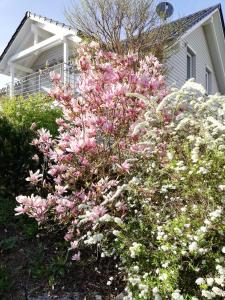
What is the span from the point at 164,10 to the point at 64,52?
4882 millimetres

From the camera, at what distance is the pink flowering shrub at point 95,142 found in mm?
4328

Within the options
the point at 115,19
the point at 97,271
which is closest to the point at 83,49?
the point at 97,271

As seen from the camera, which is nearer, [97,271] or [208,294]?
[208,294]

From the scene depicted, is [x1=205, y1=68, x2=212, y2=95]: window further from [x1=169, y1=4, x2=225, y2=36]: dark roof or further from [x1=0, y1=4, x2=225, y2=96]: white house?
[x1=169, y1=4, x2=225, y2=36]: dark roof

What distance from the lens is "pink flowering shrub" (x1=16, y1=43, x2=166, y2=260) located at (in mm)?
4328

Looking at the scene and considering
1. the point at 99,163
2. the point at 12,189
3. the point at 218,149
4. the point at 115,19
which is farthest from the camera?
the point at 115,19

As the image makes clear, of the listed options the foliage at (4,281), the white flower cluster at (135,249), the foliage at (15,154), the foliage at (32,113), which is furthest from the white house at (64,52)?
the white flower cluster at (135,249)

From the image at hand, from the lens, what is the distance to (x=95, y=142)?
14.3ft

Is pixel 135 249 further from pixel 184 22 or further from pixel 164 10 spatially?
pixel 184 22

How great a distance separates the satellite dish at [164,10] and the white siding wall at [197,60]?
1638mm

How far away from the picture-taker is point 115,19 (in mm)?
14016

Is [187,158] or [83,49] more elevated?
[83,49]

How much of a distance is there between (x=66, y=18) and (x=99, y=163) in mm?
11864

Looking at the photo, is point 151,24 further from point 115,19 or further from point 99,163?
point 99,163
